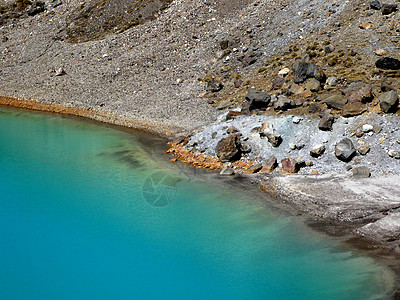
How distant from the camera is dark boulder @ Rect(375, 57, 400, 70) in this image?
20.4 m

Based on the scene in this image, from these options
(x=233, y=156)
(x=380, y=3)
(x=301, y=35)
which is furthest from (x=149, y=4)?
(x=233, y=156)

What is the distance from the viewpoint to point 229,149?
18.7 meters

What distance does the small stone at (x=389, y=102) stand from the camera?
57.2 ft

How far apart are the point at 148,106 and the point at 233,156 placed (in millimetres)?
9983

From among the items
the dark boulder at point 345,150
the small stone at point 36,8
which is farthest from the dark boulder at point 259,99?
the small stone at point 36,8

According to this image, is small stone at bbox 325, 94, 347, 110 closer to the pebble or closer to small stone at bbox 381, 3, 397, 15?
the pebble

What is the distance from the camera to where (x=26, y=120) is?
89.6 feet

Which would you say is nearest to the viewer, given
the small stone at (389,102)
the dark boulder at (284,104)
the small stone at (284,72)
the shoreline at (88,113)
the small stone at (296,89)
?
the small stone at (389,102)

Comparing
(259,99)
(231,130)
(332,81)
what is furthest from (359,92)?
(231,130)

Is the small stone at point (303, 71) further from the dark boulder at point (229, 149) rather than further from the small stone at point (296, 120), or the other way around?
the dark boulder at point (229, 149)

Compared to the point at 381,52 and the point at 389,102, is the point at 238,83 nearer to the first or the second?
the point at 381,52

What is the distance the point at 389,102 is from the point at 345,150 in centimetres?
318

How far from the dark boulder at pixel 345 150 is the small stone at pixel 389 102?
2.45m

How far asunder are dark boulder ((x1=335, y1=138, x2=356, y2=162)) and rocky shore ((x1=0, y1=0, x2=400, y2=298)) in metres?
0.05
